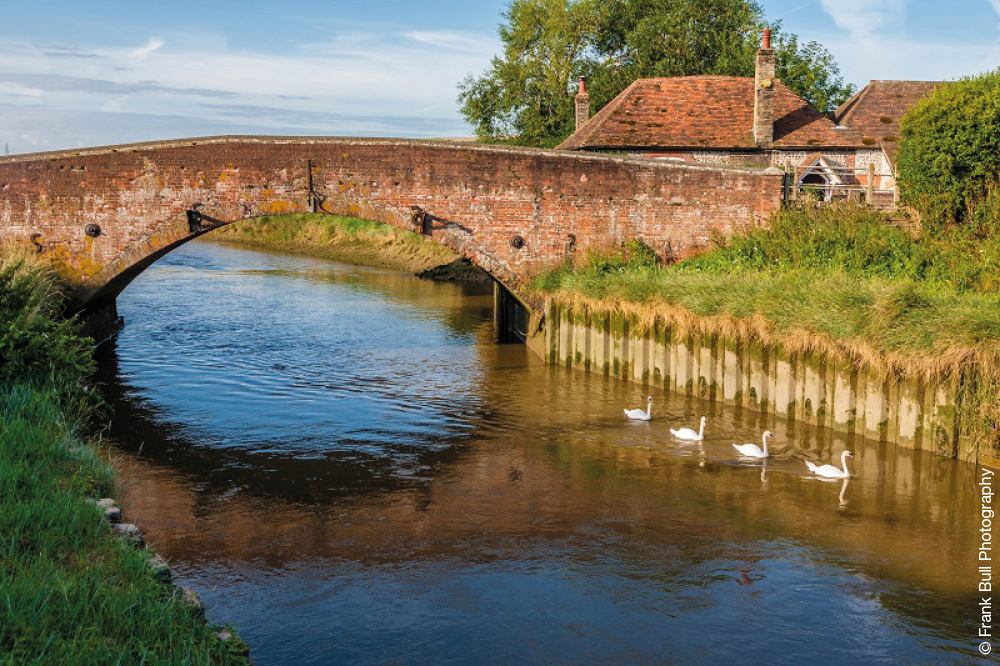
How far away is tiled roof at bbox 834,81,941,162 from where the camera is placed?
36562 mm

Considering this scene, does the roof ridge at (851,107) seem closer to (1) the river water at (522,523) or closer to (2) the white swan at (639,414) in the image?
(1) the river water at (522,523)

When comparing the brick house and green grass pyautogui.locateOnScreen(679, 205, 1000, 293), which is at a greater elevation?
the brick house


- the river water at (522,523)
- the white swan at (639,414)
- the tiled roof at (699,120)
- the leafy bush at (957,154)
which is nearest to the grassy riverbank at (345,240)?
the tiled roof at (699,120)

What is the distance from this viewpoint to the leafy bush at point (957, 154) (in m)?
23.6

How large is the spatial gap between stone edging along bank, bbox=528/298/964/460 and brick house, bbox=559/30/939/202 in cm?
1348

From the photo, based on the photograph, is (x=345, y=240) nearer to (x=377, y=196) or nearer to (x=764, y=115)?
(x=764, y=115)

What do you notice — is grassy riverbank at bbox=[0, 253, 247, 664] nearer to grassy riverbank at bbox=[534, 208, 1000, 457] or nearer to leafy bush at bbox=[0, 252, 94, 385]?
leafy bush at bbox=[0, 252, 94, 385]

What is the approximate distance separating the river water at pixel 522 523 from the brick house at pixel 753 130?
15543mm

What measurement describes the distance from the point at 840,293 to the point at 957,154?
931cm

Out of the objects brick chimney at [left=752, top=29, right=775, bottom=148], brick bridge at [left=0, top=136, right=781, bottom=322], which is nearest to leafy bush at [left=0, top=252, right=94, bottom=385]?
brick bridge at [left=0, top=136, right=781, bottom=322]

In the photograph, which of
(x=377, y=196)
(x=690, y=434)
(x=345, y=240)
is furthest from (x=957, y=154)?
(x=345, y=240)

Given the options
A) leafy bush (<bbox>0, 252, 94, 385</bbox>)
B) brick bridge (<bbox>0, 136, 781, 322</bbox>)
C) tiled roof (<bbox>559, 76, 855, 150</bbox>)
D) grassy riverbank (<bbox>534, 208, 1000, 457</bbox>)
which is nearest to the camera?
leafy bush (<bbox>0, 252, 94, 385</bbox>)

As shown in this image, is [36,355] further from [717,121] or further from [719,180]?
[717,121]

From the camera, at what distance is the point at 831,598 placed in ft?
34.1
